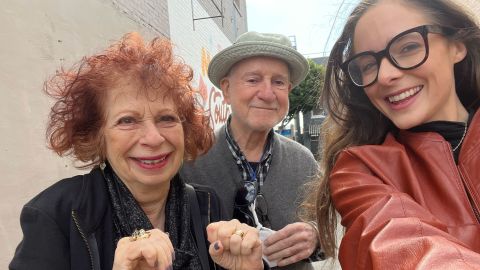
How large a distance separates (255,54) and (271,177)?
2.28ft

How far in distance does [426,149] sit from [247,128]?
1.08 meters

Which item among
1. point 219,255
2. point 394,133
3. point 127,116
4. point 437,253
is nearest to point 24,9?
point 127,116

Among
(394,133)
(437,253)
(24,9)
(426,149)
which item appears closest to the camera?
(437,253)

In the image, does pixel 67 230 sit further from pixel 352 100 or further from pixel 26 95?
pixel 26 95

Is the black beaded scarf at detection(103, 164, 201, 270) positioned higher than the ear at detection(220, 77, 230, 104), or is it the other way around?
the ear at detection(220, 77, 230, 104)

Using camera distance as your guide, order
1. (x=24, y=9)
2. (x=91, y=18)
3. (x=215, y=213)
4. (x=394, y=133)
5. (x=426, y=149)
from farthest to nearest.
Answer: (x=91, y=18)
(x=24, y=9)
(x=215, y=213)
(x=394, y=133)
(x=426, y=149)

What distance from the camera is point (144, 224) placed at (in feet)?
4.92

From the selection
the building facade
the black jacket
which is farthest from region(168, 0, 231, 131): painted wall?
the black jacket

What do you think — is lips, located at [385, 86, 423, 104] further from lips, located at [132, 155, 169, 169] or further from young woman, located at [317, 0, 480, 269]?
lips, located at [132, 155, 169, 169]

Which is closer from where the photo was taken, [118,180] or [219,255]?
[219,255]

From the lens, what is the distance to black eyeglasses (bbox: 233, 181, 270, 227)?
194 centimetres

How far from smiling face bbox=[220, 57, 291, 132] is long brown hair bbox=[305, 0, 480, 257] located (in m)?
0.40

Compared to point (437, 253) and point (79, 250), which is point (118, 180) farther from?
point (437, 253)

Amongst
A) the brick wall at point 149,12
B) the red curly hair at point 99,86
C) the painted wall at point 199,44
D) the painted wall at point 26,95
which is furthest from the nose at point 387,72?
the painted wall at point 199,44
